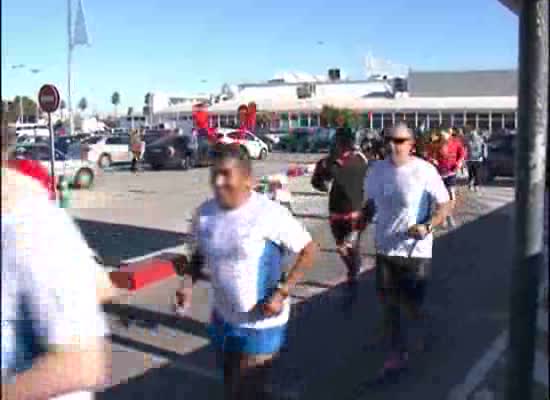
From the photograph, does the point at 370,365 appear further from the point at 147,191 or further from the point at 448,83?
the point at 448,83

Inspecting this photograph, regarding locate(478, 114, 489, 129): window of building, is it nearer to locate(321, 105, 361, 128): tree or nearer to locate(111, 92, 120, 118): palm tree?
locate(321, 105, 361, 128): tree

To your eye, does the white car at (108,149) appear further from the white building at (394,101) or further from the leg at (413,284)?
the white building at (394,101)

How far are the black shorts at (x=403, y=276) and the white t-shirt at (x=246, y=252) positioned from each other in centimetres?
177

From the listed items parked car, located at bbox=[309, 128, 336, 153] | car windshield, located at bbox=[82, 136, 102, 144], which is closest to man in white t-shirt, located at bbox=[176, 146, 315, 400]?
car windshield, located at bbox=[82, 136, 102, 144]

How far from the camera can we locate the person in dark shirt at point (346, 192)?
755cm

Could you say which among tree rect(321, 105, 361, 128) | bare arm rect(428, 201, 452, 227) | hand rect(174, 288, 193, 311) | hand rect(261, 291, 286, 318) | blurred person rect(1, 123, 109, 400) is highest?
tree rect(321, 105, 361, 128)

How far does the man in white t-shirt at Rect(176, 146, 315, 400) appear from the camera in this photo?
3582 mm

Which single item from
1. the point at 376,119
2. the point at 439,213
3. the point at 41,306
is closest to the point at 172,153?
the point at 439,213

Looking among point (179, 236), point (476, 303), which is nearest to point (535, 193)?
point (476, 303)

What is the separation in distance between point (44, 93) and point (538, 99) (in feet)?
36.7

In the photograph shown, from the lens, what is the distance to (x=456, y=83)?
77688 millimetres

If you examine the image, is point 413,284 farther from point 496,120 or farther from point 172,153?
point 496,120

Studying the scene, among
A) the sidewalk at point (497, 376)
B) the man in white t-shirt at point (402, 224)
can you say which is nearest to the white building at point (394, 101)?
the sidewalk at point (497, 376)

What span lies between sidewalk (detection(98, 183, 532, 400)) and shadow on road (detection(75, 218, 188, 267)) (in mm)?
1926
